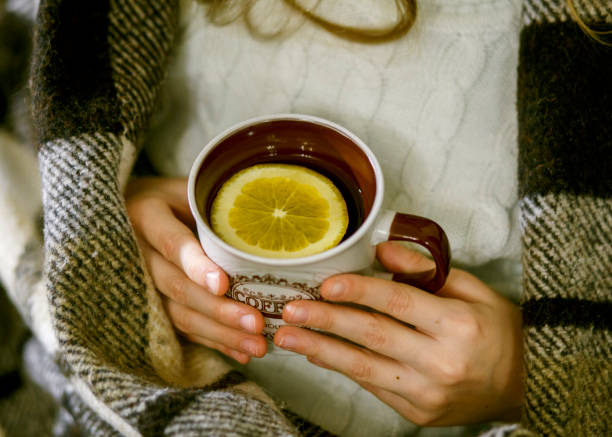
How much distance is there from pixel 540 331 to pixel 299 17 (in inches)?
19.7

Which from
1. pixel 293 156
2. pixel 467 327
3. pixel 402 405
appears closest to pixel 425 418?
pixel 402 405

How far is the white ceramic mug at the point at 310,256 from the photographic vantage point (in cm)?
42

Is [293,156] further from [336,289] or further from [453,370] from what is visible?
[453,370]

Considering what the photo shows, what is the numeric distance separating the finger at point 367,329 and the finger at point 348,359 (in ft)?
0.06

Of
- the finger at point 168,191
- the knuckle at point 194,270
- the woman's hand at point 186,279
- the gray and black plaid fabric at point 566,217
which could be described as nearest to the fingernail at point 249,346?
the woman's hand at point 186,279

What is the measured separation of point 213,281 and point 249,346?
0.11m

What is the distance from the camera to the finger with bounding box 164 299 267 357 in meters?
0.53

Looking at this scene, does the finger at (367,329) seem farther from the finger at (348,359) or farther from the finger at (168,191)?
the finger at (168,191)

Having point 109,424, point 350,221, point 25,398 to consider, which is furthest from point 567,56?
point 25,398

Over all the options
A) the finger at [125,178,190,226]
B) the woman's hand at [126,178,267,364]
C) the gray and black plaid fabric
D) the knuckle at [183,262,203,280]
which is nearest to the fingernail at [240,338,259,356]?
the woman's hand at [126,178,267,364]

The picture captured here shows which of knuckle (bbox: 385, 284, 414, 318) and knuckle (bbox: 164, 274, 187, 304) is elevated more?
knuckle (bbox: 385, 284, 414, 318)

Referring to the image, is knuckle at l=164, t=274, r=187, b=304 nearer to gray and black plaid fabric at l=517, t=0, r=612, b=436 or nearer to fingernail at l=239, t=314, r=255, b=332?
fingernail at l=239, t=314, r=255, b=332

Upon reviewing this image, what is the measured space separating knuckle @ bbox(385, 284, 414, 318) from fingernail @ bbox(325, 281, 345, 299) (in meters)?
0.09

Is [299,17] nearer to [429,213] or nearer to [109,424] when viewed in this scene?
[429,213]
